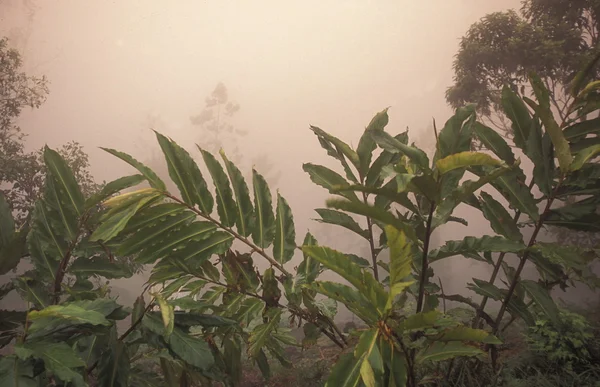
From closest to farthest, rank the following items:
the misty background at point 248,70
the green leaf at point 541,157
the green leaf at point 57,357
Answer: the green leaf at point 57,357, the green leaf at point 541,157, the misty background at point 248,70

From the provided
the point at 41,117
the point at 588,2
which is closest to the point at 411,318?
the point at 588,2

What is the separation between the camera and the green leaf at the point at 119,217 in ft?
2.43

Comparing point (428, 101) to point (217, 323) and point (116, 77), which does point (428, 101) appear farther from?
point (217, 323)

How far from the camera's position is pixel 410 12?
4566cm

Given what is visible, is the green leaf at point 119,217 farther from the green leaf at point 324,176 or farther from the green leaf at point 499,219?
the green leaf at point 499,219

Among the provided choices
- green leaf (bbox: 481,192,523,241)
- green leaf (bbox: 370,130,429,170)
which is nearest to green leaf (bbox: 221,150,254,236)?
green leaf (bbox: 370,130,429,170)

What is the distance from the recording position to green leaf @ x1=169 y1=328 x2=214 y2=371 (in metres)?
0.75

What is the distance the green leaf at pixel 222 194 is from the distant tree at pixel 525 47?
7.20m

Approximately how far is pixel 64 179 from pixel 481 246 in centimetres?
115

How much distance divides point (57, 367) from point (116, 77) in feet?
174

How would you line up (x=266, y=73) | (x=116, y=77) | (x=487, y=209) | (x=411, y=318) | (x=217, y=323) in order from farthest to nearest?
1. (x=266, y=73)
2. (x=116, y=77)
3. (x=487, y=209)
4. (x=217, y=323)
5. (x=411, y=318)

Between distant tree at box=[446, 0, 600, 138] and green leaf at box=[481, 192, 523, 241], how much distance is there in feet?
22.1

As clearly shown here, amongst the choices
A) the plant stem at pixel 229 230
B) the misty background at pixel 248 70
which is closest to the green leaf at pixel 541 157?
the plant stem at pixel 229 230

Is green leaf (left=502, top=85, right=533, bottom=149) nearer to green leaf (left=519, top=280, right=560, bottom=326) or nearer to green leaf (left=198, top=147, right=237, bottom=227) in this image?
green leaf (left=519, top=280, right=560, bottom=326)
